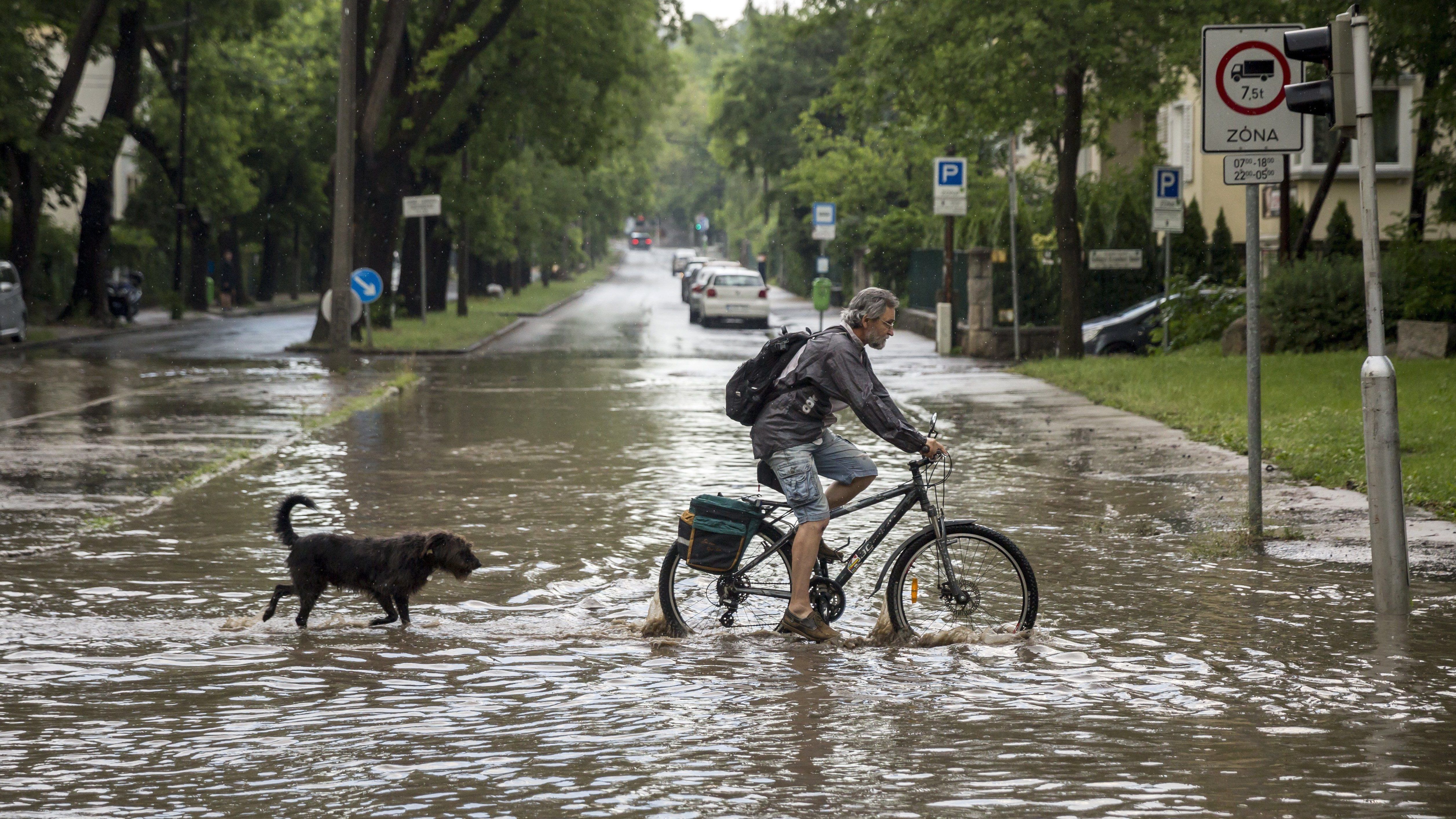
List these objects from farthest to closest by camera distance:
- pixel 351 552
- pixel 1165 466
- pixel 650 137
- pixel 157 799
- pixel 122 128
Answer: pixel 650 137
pixel 122 128
pixel 1165 466
pixel 351 552
pixel 157 799

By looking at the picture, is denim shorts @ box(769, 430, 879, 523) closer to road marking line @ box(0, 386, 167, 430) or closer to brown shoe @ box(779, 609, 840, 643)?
brown shoe @ box(779, 609, 840, 643)

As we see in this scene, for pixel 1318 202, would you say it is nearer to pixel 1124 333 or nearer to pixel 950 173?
pixel 1124 333

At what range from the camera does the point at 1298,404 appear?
55.5 ft

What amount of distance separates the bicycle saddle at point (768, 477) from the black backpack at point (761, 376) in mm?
212

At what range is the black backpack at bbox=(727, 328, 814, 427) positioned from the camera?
295 inches

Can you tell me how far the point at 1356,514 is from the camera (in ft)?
35.7

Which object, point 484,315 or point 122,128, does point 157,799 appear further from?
point 484,315

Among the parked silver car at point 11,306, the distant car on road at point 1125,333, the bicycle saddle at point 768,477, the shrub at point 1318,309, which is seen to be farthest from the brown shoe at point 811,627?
the parked silver car at point 11,306

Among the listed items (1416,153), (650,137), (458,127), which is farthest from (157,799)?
(650,137)

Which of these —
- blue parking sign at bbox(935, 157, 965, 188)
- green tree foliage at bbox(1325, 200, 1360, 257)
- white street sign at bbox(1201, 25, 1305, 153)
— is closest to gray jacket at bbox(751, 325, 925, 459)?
white street sign at bbox(1201, 25, 1305, 153)

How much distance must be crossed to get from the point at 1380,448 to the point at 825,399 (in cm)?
271

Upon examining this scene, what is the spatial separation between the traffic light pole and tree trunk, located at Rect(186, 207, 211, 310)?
161 feet

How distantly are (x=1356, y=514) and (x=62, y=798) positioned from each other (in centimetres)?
833

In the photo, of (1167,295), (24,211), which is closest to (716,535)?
(1167,295)
